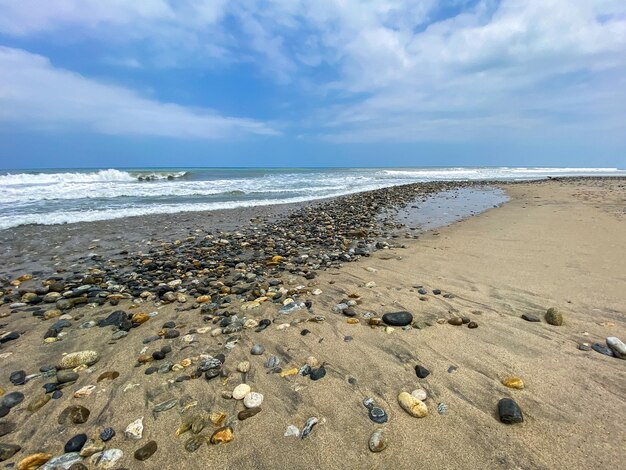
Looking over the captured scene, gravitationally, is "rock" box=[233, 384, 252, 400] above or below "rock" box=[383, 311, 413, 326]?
below

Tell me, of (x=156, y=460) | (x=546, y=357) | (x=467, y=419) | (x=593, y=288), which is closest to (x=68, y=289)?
(x=156, y=460)

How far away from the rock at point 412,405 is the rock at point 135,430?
5.90 feet

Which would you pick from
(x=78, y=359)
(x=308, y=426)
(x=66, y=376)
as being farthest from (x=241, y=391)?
(x=78, y=359)

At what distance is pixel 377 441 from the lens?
6.37ft

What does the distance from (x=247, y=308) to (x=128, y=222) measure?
28.8ft

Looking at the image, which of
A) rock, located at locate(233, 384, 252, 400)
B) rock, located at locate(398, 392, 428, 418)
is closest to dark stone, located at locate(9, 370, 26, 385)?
rock, located at locate(233, 384, 252, 400)

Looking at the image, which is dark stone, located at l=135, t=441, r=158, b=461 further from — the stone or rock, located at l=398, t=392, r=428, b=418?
the stone

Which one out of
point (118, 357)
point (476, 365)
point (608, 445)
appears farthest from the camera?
point (118, 357)

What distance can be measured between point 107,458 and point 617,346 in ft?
12.7

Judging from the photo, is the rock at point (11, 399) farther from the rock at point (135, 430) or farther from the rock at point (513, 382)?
the rock at point (513, 382)

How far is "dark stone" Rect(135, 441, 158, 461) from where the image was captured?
77.5 inches

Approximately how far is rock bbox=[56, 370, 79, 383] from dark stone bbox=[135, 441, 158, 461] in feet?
3.95

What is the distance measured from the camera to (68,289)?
4.89 metres

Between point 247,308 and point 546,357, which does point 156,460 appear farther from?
point 546,357
